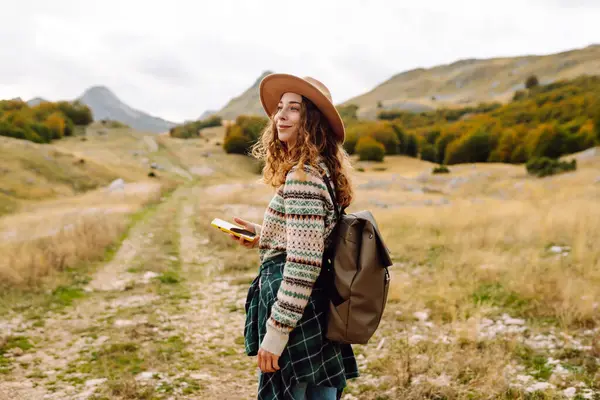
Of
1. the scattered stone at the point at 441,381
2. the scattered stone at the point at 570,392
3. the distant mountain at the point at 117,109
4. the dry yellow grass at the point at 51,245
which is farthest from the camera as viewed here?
the distant mountain at the point at 117,109

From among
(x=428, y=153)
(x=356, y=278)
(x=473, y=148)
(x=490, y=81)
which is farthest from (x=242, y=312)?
(x=490, y=81)

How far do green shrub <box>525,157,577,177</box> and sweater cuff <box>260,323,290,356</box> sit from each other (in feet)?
103

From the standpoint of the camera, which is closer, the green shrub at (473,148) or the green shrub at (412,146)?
the green shrub at (473,148)

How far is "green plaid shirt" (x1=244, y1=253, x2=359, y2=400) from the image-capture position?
2088 mm

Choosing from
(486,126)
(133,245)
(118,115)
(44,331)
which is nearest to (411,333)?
(44,331)

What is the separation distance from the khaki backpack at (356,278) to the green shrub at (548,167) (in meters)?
31.0

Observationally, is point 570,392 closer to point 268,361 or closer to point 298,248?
point 268,361

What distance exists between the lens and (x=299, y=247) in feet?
6.24

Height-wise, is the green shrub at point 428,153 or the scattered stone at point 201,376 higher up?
the green shrub at point 428,153

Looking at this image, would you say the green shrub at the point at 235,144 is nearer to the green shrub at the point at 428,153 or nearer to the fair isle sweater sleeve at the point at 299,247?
the green shrub at the point at 428,153

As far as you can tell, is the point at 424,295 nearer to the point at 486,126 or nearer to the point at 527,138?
the point at 527,138

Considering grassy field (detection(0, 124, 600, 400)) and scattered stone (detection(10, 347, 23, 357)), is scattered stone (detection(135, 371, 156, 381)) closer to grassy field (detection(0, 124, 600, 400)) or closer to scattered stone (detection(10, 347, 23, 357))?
grassy field (detection(0, 124, 600, 400))

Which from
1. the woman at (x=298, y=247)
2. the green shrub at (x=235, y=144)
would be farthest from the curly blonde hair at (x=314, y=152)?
the green shrub at (x=235, y=144)

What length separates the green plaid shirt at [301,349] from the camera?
209cm
